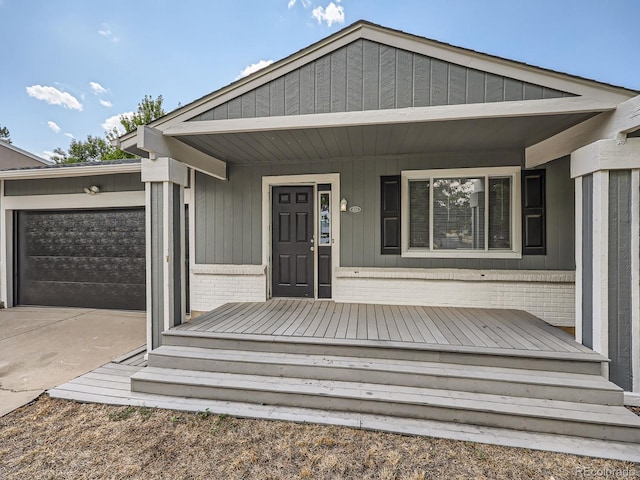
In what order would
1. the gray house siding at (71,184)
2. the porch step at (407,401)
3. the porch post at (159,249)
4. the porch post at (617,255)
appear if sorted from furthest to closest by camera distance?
1. the gray house siding at (71,184)
2. the porch post at (159,249)
3. the porch post at (617,255)
4. the porch step at (407,401)

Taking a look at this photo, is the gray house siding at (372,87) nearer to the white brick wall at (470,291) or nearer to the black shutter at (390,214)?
the black shutter at (390,214)

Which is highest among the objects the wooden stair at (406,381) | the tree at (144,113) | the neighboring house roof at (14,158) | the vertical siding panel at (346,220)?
the tree at (144,113)

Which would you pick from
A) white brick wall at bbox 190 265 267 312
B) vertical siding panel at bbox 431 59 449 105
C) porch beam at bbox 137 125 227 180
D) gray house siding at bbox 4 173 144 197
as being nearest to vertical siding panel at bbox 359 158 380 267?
vertical siding panel at bbox 431 59 449 105

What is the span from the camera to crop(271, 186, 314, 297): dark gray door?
4.64 m

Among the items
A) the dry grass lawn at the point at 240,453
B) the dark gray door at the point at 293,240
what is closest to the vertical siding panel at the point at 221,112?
the dark gray door at the point at 293,240

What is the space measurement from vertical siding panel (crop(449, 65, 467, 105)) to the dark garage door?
5509 mm

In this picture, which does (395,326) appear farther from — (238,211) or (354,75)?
(238,211)

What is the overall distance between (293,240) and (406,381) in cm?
275

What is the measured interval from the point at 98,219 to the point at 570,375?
750 cm

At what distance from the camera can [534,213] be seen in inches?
157

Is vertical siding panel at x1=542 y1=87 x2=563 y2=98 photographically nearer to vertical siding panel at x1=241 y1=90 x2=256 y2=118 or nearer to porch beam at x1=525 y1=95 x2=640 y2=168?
porch beam at x1=525 y1=95 x2=640 y2=168

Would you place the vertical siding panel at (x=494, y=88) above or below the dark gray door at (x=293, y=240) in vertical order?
above

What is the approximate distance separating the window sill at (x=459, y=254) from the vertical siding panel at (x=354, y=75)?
7.45 ft

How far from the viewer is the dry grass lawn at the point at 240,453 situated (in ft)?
5.99
